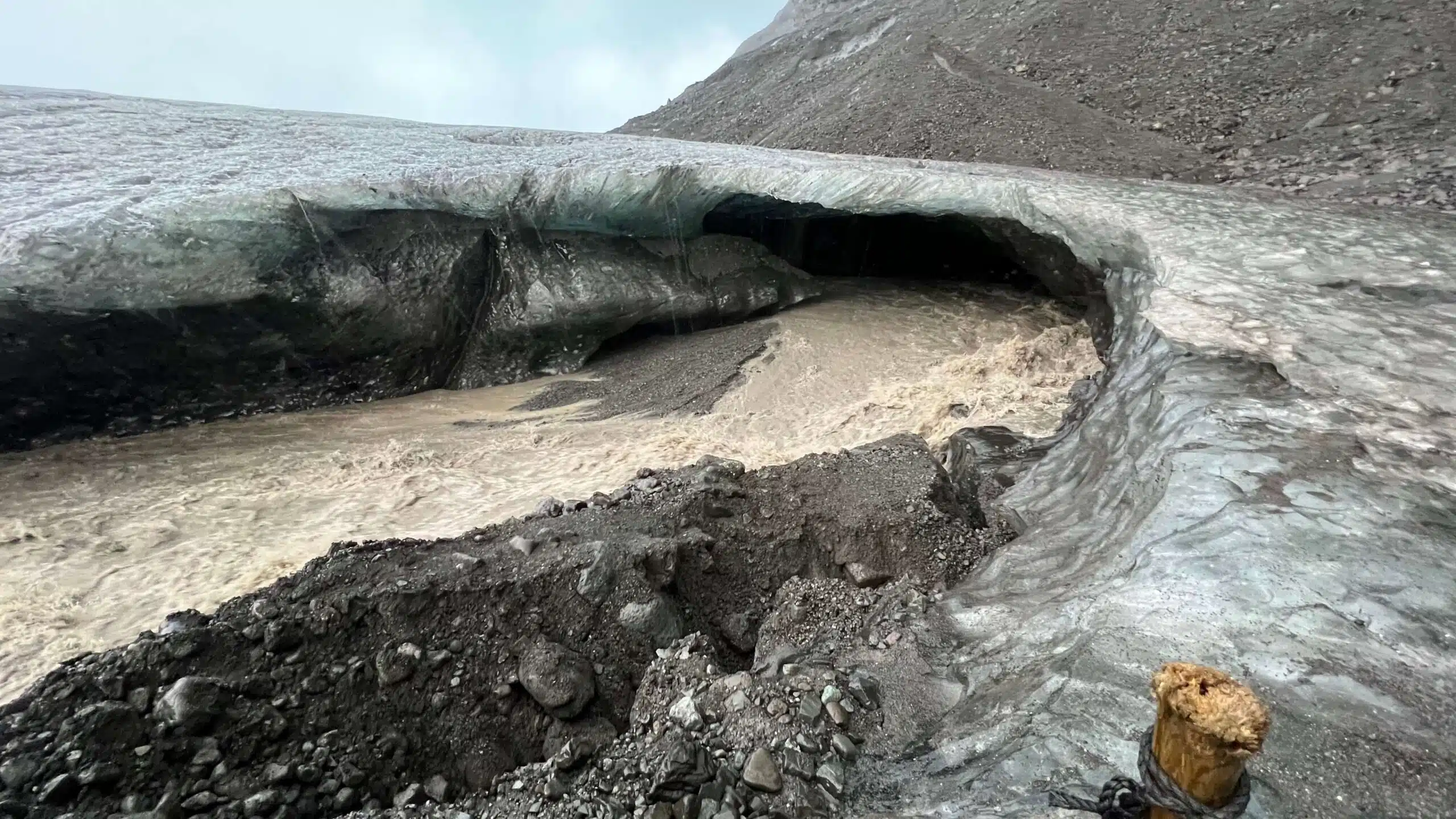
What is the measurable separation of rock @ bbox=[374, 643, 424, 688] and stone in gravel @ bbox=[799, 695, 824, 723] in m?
1.20

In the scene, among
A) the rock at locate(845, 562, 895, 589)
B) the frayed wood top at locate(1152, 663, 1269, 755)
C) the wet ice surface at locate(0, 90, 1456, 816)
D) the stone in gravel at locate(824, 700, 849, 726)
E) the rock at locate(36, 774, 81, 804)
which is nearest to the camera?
the frayed wood top at locate(1152, 663, 1269, 755)

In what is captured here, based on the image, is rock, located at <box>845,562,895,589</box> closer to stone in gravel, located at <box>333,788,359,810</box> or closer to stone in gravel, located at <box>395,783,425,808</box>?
stone in gravel, located at <box>395,783,425,808</box>

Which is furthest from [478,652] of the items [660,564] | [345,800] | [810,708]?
[810,708]

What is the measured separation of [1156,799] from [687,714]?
1.09 metres

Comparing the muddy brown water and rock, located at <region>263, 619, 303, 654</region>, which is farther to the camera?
the muddy brown water

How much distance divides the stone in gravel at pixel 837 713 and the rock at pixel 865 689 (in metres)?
0.06

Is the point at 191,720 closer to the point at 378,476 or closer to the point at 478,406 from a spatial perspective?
the point at 378,476

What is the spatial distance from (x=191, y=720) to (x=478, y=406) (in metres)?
3.41

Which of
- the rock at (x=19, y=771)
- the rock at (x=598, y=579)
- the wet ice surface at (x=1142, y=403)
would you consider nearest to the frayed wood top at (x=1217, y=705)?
the wet ice surface at (x=1142, y=403)

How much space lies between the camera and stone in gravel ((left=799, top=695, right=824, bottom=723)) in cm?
178

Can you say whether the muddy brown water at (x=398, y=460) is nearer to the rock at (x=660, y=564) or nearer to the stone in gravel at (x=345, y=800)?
the rock at (x=660, y=564)

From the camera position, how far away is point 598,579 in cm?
271

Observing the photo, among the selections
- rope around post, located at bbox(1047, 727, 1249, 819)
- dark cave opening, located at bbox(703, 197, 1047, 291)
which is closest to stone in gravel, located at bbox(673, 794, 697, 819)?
rope around post, located at bbox(1047, 727, 1249, 819)

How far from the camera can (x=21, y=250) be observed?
3969mm
